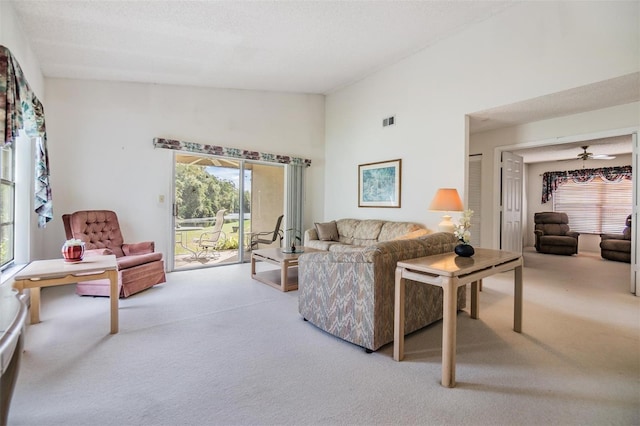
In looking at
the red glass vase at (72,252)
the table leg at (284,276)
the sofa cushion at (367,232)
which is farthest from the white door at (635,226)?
the red glass vase at (72,252)

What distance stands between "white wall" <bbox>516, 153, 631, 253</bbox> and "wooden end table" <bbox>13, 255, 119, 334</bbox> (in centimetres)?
958

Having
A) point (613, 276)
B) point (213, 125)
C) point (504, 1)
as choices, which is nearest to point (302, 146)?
point (213, 125)

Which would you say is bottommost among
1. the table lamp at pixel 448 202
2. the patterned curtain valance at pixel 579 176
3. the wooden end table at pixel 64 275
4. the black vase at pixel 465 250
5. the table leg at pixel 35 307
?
the table leg at pixel 35 307

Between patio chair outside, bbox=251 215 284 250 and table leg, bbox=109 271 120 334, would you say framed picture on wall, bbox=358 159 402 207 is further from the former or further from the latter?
table leg, bbox=109 271 120 334

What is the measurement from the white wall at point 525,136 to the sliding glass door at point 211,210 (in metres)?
4.27

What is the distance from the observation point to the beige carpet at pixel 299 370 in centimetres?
164

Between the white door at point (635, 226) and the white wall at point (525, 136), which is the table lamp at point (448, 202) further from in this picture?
the white door at point (635, 226)

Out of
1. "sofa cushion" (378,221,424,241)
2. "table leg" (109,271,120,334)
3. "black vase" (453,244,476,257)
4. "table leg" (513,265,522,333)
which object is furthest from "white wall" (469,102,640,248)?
"table leg" (109,271,120,334)

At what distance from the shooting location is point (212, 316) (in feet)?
9.91

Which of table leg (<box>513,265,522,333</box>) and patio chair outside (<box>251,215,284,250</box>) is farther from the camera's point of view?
patio chair outside (<box>251,215,284,250</box>)

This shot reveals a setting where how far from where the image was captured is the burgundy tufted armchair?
3529 millimetres

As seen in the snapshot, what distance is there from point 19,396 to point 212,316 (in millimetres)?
1432

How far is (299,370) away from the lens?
2.05m

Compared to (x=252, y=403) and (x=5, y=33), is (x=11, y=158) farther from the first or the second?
(x=252, y=403)
